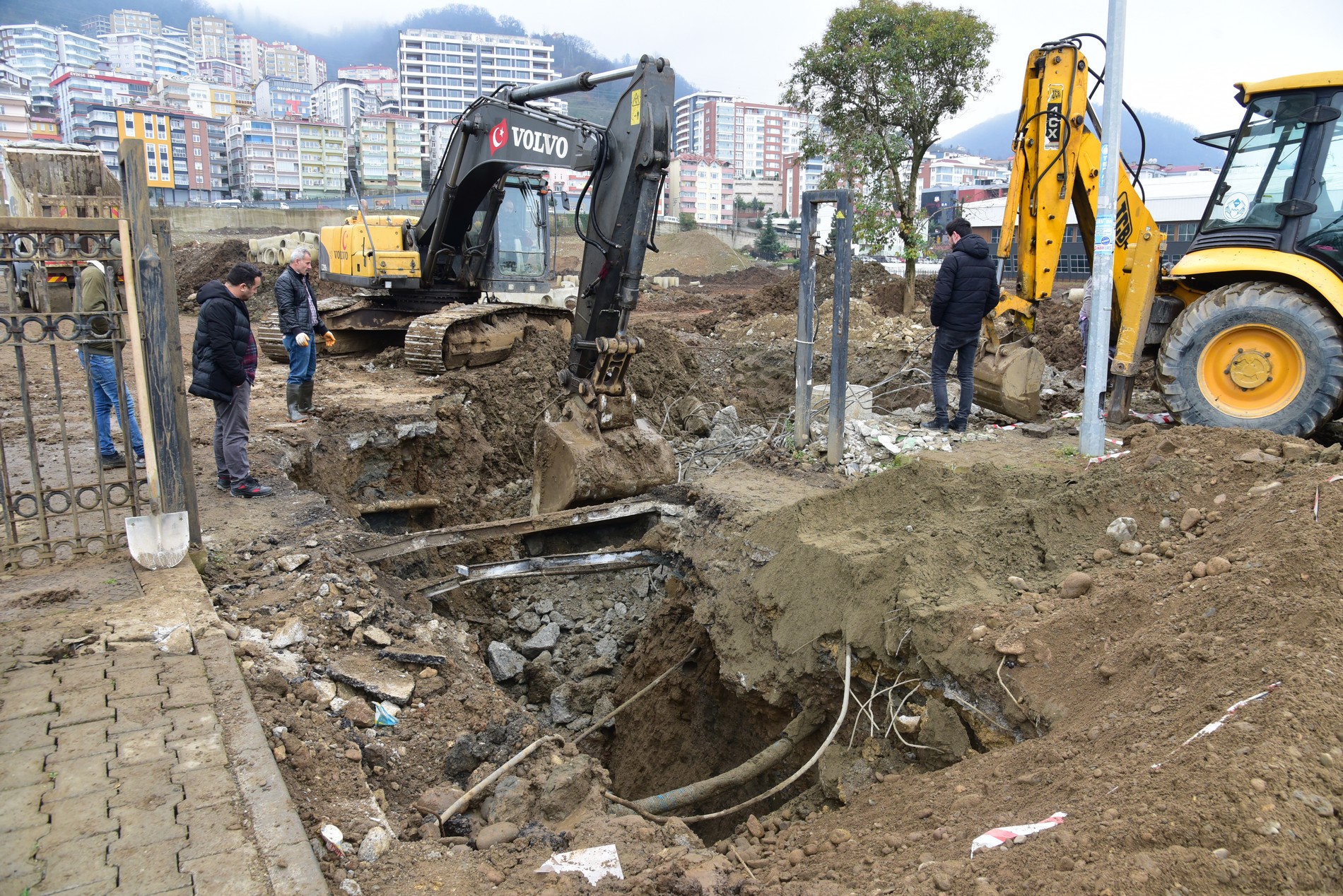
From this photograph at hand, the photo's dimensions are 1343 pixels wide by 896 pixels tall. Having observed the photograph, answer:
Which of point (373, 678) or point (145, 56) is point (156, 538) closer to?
point (373, 678)

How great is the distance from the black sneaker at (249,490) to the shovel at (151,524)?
1539mm

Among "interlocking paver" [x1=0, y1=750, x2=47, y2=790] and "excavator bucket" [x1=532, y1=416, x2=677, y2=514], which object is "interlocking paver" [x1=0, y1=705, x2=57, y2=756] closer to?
"interlocking paver" [x1=0, y1=750, x2=47, y2=790]

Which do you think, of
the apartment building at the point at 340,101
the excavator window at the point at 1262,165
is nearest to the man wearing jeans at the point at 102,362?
the excavator window at the point at 1262,165

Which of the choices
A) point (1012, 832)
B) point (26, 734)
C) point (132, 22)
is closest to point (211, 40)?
point (132, 22)

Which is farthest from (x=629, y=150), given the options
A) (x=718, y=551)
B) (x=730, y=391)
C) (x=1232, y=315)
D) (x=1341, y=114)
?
(x=730, y=391)

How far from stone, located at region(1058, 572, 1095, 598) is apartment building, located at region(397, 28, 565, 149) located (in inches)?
5128

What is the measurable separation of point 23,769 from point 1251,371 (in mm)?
7881

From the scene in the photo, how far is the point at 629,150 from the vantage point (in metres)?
6.36

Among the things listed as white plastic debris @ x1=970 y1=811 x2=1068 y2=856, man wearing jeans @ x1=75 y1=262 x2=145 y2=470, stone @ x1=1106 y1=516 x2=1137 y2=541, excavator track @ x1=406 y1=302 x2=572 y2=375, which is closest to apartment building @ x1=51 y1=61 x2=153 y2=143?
excavator track @ x1=406 y1=302 x2=572 y2=375

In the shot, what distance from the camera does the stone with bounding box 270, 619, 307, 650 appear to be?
414 centimetres

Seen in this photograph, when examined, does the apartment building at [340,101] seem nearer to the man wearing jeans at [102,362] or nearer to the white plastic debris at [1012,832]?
the man wearing jeans at [102,362]

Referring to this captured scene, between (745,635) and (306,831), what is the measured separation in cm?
295

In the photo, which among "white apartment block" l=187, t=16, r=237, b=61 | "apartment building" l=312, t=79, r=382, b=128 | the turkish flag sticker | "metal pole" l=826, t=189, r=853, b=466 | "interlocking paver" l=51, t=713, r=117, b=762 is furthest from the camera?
"white apartment block" l=187, t=16, r=237, b=61

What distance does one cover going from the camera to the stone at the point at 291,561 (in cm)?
498
